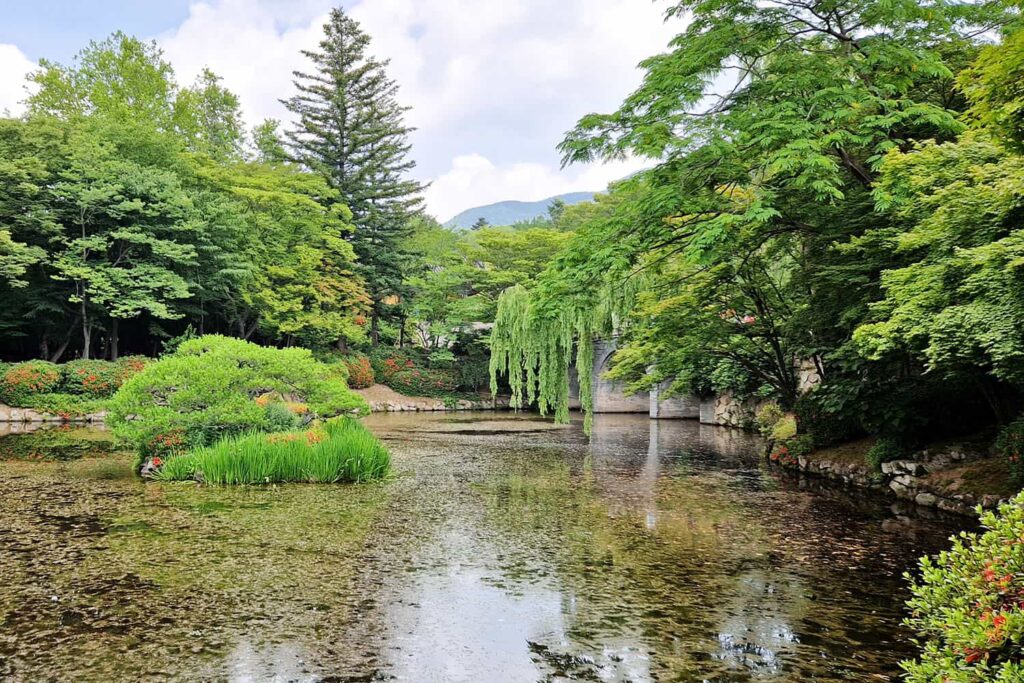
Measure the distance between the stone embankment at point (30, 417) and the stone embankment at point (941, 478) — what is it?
16.4m

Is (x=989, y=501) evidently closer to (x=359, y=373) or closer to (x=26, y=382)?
(x=26, y=382)

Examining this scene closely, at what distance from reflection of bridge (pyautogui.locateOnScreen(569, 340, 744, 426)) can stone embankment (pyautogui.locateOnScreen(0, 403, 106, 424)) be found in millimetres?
13320

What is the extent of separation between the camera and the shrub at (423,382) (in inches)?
1049

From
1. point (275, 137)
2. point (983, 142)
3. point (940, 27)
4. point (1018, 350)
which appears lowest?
point (1018, 350)

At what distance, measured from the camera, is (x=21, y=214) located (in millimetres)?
18000

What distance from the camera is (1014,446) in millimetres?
6051

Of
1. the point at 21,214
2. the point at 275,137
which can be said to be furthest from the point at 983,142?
the point at 275,137

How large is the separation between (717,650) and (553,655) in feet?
2.88

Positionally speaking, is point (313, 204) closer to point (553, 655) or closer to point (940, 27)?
point (940, 27)

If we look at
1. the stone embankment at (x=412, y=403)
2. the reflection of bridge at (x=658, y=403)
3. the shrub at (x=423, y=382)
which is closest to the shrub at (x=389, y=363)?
Result: the shrub at (x=423, y=382)

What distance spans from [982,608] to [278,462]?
7.40m

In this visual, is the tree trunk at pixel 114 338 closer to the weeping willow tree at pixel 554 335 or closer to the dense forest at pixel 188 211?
the dense forest at pixel 188 211

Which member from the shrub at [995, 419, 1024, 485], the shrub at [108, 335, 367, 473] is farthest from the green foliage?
the shrub at [995, 419, 1024, 485]

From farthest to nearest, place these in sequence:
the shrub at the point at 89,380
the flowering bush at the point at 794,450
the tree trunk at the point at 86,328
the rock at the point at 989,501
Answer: the tree trunk at the point at 86,328, the shrub at the point at 89,380, the flowering bush at the point at 794,450, the rock at the point at 989,501
